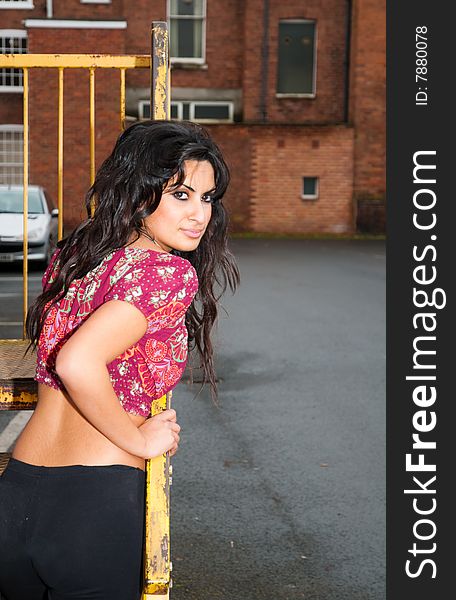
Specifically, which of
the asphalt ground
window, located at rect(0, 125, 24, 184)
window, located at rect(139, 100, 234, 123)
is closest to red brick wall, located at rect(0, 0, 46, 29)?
window, located at rect(0, 125, 24, 184)

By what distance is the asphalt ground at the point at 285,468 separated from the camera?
408 cm

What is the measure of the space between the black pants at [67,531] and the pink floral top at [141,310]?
19 centimetres

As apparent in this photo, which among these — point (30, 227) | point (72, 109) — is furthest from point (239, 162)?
point (30, 227)

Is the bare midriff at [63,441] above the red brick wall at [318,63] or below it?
below

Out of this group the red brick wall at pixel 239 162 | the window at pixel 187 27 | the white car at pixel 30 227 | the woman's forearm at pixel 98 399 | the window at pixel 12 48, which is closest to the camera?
the woman's forearm at pixel 98 399

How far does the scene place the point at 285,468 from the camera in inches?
217

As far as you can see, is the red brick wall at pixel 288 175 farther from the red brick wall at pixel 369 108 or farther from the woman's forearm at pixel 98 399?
the woman's forearm at pixel 98 399

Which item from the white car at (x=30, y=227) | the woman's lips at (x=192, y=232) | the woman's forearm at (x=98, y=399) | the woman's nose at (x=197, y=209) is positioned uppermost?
the woman's nose at (x=197, y=209)

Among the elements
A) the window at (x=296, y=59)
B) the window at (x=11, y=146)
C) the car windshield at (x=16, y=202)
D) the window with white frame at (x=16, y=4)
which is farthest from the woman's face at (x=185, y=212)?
the window with white frame at (x=16, y=4)

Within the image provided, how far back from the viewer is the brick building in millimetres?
26797

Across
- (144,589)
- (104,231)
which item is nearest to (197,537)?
(144,589)

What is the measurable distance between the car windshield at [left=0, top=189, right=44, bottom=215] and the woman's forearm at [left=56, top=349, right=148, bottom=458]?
14.9 metres

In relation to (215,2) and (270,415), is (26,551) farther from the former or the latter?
(215,2)

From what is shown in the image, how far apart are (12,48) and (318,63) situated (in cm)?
885
